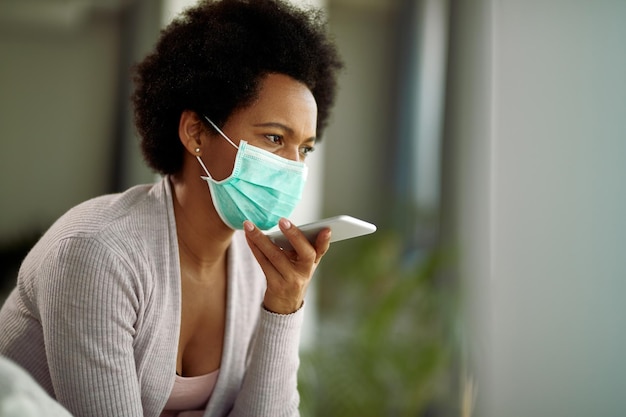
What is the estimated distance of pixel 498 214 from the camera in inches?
83.7

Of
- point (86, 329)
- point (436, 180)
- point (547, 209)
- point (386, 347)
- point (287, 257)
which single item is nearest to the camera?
point (86, 329)

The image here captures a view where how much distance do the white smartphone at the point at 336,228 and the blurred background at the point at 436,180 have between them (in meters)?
0.68

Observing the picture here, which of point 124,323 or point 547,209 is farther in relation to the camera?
point 547,209

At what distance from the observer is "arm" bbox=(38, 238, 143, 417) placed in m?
1.10

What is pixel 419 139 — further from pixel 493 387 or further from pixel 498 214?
pixel 493 387

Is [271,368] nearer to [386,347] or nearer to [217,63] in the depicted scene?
[217,63]

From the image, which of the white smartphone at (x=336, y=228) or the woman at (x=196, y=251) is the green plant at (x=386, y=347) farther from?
the white smartphone at (x=336, y=228)

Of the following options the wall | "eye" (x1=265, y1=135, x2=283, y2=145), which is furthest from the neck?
the wall

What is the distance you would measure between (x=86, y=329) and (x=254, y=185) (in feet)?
1.28

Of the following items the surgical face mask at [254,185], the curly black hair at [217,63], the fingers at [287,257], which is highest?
the curly black hair at [217,63]

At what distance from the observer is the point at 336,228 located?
117 cm

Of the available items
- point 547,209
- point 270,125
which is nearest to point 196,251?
point 270,125

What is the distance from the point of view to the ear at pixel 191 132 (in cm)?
134

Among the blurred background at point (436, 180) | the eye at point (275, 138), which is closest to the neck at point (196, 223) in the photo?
the eye at point (275, 138)
